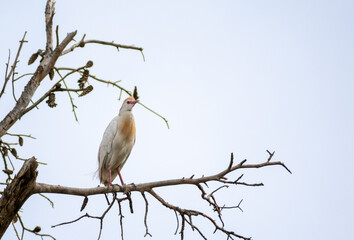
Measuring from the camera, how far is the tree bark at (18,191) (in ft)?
11.0

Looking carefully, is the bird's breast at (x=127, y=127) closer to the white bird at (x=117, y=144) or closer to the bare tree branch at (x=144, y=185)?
the white bird at (x=117, y=144)

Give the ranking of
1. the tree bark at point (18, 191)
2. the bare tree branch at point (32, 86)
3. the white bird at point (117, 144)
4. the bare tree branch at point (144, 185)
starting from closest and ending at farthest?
the tree bark at point (18, 191), the bare tree branch at point (144, 185), the bare tree branch at point (32, 86), the white bird at point (117, 144)

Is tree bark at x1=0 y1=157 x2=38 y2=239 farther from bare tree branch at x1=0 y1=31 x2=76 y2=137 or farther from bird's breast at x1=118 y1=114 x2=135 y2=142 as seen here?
bird's breast at x1=118 y1=114 x2=135 y2=142

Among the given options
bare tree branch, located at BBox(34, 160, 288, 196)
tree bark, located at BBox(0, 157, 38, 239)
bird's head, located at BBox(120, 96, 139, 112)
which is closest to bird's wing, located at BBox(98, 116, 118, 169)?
bird's head, located at BBox(120, 96, 139, 112)

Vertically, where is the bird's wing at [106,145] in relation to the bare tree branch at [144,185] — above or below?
above

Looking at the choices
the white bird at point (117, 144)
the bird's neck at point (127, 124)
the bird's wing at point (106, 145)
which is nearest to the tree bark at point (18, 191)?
the white bird at point (117, 144)

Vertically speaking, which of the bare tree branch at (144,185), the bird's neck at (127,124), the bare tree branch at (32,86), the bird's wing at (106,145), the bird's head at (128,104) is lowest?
the bare tree branch at (144,185)

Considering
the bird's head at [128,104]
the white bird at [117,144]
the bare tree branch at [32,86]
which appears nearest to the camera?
the bare tree branch at [32,86]

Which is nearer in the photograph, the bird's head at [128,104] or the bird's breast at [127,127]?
the bird's breast at [127,127]

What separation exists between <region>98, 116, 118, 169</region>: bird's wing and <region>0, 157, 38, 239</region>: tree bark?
3224mm

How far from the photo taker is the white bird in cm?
669

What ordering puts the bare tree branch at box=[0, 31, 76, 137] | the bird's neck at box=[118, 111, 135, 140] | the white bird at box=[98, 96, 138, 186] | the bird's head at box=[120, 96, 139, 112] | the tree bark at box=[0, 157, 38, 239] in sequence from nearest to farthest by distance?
the tree bark at box=[0, 157, 38, 239] → the bare tree branch at box=[0, 31, 76, 137] → the white bird at box=[98, 96, 138, 186] → the bird's neck at box=[118, 111, 135, 140] → the bird's head at box=[120, 96, 139, 112]

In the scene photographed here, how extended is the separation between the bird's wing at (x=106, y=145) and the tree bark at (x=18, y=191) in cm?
322

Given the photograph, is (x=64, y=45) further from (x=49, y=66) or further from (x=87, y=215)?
(x=87, y=215)
